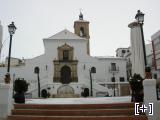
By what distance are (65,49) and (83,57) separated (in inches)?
133

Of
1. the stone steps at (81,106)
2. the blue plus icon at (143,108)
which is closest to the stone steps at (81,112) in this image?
the blue plus icon at (143,108)

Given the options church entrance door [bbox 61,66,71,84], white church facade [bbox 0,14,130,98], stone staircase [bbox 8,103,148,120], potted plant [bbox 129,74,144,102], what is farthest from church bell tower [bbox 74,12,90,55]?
stone staircase [bbox 8,103,148,120]

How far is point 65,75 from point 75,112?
3206 cm

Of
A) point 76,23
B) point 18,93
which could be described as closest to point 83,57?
A: point 76,23

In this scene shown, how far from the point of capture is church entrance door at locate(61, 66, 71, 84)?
4200 centimetres

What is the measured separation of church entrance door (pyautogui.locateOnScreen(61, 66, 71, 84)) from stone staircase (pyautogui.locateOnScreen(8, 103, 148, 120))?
30.4 m

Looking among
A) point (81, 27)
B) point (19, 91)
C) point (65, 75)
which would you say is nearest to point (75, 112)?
point (19, 91)

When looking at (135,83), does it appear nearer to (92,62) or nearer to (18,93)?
(18,93)

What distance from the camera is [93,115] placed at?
34.3 feet

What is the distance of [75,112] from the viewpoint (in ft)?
34.8

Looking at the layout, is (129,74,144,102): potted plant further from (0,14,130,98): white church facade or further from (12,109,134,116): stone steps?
(0,14,130,98): white church facade

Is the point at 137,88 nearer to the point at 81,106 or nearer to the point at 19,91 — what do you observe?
the point at 81,106

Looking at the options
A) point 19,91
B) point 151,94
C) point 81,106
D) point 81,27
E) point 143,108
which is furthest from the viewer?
point 81,27

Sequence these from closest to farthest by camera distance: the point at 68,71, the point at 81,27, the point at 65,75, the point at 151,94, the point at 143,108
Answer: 1. the point at 151,94
2. the point at 143,108
3. the point at 65,75
4. the point at 68,71
5. the point at 81,27
